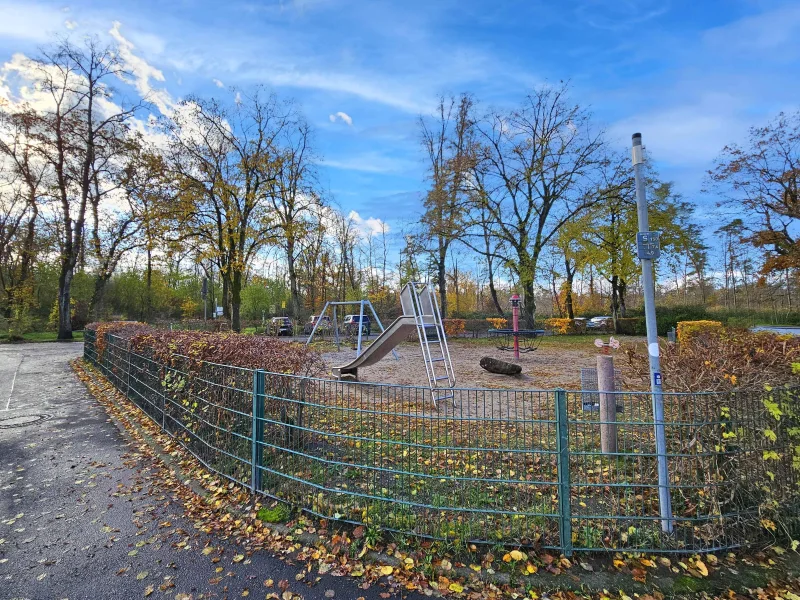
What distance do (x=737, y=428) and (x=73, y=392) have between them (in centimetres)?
1112

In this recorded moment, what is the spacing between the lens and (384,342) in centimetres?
820

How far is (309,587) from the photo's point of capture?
2498mm

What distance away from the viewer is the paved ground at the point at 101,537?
2533 millimetres

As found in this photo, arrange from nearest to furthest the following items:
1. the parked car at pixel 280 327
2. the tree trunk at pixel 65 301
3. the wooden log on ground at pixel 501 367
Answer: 1. the wooden log on ground at pixel 501 367
2. the tree trunk at pixel 65 301
3. the parked car at pixel 280 327

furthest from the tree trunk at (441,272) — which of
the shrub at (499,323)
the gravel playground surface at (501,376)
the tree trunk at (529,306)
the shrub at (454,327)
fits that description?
the gravel playground surface at (501,376)

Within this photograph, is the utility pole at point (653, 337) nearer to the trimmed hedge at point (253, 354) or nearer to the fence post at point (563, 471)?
the fence post at point (563, 471)

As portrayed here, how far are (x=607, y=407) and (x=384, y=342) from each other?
475cm

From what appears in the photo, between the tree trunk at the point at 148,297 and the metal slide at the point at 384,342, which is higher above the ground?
the tree trunk at the point at 148,297

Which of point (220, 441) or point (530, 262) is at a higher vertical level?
point (530, 262)

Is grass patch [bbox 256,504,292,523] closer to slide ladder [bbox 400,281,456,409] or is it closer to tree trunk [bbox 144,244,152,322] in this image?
slide ladder [bbox 400,281,456,409]

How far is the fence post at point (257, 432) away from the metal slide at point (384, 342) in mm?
4404

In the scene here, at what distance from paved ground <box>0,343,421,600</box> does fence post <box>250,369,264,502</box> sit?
566 millimetres

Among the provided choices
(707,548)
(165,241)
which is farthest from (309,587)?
(165,241)

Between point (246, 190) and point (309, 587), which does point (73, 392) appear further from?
point (246, 190)
